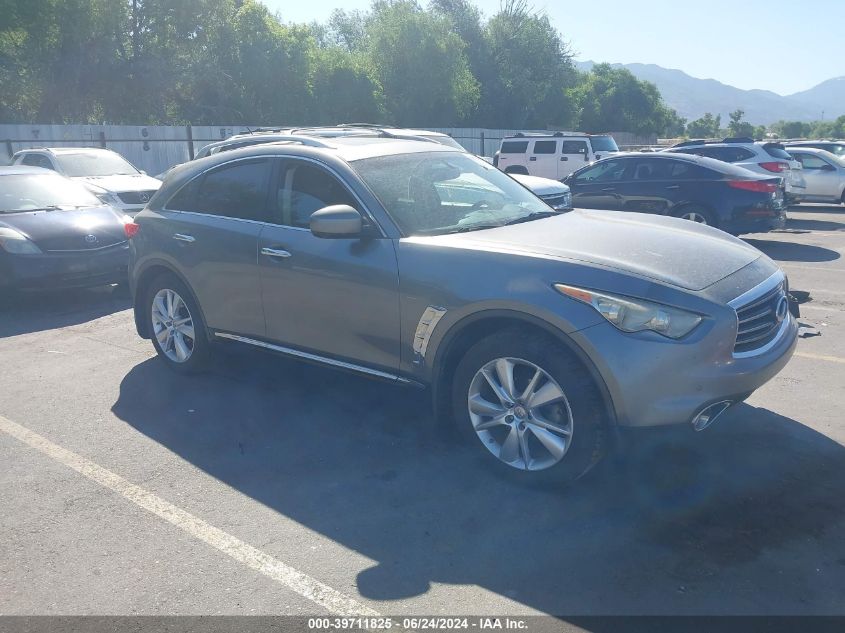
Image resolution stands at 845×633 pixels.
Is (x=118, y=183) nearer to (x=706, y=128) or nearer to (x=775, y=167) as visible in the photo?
(x=775, y=167)

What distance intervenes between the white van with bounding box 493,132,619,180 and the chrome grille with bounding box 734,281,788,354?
16.5 m

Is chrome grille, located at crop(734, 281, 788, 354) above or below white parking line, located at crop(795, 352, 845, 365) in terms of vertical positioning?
above

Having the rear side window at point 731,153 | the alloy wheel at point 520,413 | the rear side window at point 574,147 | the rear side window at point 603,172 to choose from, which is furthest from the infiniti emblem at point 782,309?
the rear side window at point 574,147

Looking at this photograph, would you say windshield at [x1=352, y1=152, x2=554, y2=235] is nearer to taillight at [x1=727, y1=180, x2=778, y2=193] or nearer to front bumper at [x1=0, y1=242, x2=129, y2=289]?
front bumper at [x1=0, y1=242, x2=129, y2=289]

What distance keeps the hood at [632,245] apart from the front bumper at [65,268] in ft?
18.6

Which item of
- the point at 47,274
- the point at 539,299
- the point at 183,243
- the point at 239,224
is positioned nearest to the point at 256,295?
the point at 239,224

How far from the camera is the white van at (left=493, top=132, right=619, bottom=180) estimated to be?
819 inches

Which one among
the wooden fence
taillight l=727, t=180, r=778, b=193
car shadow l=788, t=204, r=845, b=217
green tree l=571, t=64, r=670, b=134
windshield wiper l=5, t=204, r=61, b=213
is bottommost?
car shadow l=788, t=204, r=845, b=217

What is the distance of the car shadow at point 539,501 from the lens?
10.5 ft

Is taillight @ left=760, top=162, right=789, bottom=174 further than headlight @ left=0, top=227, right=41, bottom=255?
Yes

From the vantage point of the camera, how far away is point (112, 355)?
680 cm

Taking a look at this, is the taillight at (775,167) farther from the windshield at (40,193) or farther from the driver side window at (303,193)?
the driver side window at (303,193)

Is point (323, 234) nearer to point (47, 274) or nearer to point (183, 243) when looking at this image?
point (183, 243)

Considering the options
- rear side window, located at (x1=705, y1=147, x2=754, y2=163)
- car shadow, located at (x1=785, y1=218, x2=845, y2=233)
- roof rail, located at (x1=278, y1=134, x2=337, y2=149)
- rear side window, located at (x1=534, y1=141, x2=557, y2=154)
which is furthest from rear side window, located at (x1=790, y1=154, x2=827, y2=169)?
roof rail, located at (x1=278, y1=134, x2=337, y2=149)
